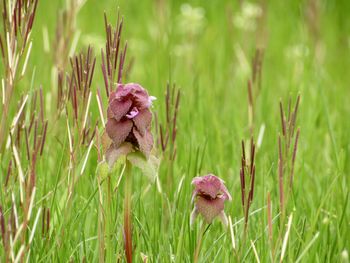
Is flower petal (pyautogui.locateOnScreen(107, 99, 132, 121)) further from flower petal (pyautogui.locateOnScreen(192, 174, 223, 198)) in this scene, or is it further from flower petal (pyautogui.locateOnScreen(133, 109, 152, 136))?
flower petal (pyautogui.locateOnScreen(192, 174, 223, 198))

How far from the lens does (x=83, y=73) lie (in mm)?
1812

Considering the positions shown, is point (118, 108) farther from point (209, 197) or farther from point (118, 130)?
point (209, 197)

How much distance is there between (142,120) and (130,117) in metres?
0.03

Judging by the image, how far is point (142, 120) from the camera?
5.18 feet

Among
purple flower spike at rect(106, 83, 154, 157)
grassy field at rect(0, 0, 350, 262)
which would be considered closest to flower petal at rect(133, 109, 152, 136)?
purple flower spike at rect(106, 83, 154, 157)

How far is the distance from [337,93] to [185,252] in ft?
6.47

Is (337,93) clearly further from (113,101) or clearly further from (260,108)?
(113,101)

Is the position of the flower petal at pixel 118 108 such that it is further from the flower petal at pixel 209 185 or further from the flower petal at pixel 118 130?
the flower petal at pixel 209 185

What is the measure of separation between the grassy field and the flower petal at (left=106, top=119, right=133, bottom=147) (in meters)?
0.12

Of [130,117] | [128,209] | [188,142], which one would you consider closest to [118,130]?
[130,117]

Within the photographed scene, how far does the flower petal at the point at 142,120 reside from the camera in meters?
1.57

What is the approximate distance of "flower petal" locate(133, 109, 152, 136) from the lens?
1573 millimetres

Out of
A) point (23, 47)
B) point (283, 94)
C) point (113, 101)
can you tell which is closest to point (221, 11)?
point (283, 94)

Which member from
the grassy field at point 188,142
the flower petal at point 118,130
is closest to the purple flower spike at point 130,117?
the flower petal at point 118,130
